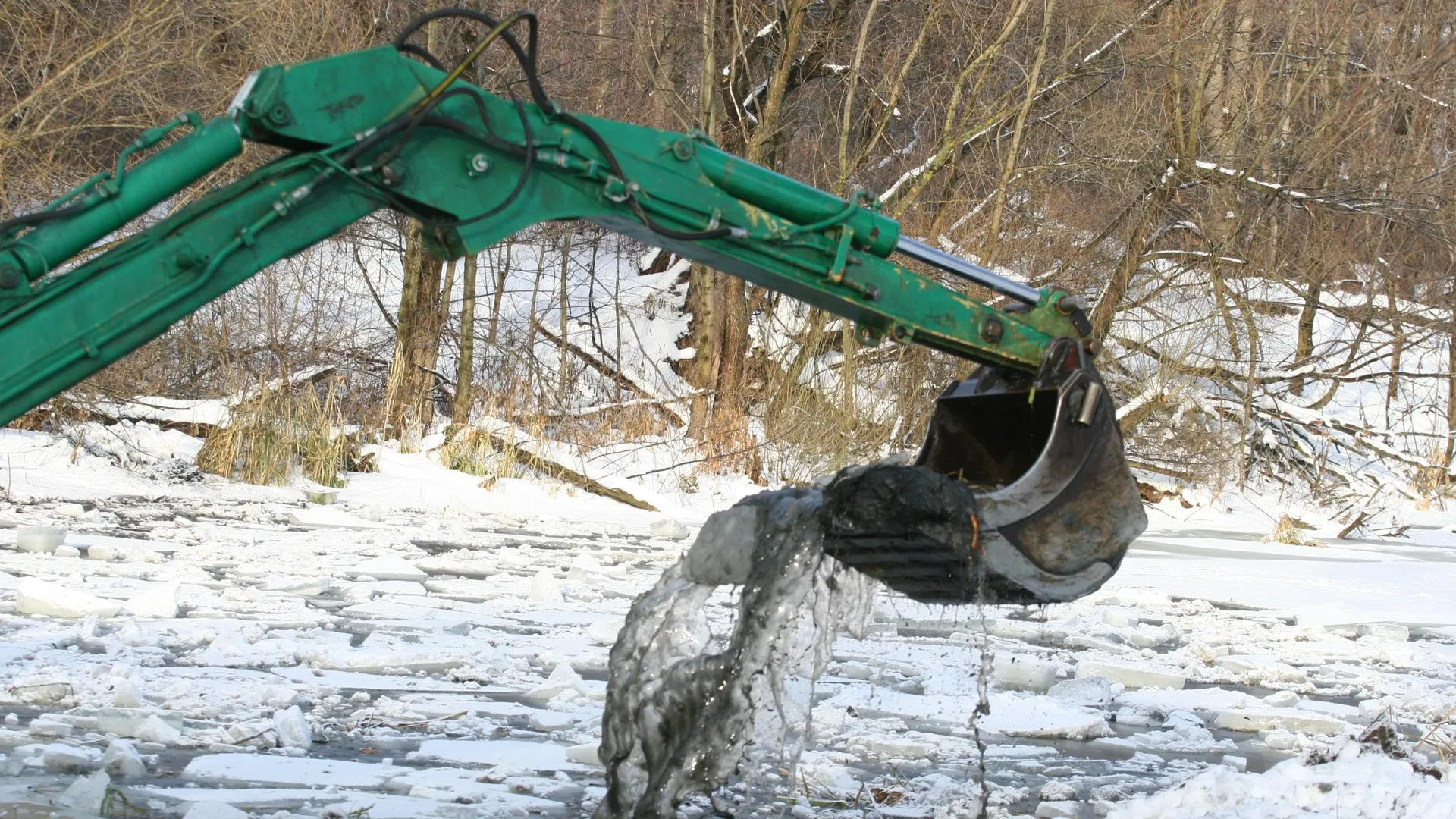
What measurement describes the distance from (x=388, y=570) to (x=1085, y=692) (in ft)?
11.9

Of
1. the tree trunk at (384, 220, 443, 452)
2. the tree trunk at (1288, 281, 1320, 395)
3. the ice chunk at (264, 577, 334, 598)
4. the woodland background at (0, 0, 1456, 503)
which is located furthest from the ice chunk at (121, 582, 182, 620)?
the tree trunk at (1288, 281, 1320, 395)

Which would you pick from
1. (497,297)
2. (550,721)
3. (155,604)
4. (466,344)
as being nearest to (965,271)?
(550,721)

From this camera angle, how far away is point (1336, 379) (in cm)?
1634

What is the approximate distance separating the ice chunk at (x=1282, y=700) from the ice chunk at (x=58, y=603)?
4.36 m

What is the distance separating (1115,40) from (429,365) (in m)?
7.89

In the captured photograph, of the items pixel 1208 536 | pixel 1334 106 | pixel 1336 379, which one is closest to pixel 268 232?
pixel 1208 536

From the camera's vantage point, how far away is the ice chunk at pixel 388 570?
7.34 m

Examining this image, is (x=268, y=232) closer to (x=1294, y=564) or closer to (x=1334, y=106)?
(x=1294, y=564)

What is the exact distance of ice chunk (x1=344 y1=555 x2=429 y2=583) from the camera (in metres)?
7.34

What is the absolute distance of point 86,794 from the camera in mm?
3430

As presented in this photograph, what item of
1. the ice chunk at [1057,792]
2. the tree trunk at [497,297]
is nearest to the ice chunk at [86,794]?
the ice chunk at [1057,792]

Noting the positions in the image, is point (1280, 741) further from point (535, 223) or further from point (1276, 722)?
point (535, 223)

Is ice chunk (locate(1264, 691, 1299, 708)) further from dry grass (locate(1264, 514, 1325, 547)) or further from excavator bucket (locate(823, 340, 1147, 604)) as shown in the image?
A: dry grass (locate(1264, 514, 1325, 547))

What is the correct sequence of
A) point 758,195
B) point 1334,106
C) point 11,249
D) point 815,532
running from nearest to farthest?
point 11,249, point 758,195, point 815,532, point 1334,106
